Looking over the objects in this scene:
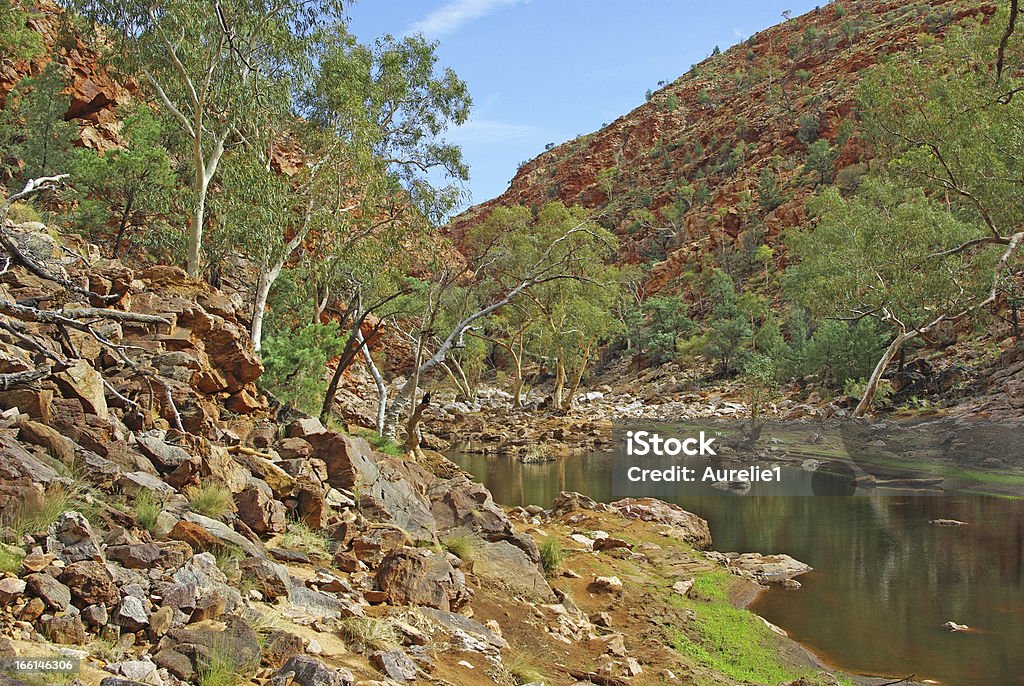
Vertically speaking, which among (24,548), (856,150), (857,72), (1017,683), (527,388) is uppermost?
(857,72)

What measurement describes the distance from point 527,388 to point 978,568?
127 feet

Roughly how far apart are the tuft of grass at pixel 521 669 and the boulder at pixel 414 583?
70cm

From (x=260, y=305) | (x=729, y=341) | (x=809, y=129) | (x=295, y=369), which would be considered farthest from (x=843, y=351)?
(x=809, y=129)

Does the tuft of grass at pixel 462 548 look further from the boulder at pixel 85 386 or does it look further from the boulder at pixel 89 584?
the boulder at pixel 89 584

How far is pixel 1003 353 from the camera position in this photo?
1020 inches

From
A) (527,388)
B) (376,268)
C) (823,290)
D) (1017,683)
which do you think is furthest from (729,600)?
(527,388)

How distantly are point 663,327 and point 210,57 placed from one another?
36632mm

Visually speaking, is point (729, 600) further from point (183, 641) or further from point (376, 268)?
point (376, 268)

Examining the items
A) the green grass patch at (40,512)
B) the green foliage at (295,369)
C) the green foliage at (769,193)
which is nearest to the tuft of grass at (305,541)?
the green grass patch at (40,512)

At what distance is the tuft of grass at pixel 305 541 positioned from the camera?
22.0 feet

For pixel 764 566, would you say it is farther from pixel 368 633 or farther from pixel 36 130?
pixel 36 130

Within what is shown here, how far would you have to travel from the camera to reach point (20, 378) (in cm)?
557

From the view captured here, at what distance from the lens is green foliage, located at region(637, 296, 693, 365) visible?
152 ft

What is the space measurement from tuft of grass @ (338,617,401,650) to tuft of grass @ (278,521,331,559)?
1.40m
